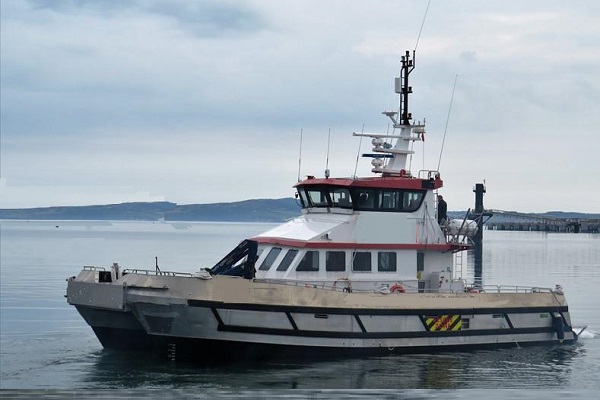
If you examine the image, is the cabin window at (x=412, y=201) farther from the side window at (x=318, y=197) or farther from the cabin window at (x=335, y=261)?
the cabin window at (x=335, y=261)

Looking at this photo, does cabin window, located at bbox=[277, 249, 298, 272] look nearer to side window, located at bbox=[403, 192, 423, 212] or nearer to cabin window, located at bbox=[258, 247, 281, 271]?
cabin window, located at bbox=[258, 247, 281, 271]

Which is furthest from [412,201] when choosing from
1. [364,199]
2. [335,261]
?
[335,261]

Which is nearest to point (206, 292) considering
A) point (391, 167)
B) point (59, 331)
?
point (391, 167)

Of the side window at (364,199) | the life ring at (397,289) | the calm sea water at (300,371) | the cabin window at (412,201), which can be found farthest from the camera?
the cabin window at (412,201)

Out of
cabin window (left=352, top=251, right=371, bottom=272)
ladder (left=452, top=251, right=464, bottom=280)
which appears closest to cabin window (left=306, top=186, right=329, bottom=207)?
cabin window (left=352, top=251, right=371, bottom=272)

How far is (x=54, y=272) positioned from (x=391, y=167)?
33.7m

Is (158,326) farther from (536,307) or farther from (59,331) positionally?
(536,307)

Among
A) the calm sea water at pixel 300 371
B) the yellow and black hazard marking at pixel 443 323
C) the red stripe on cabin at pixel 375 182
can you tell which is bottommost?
the calm sea water at pixel 300 371

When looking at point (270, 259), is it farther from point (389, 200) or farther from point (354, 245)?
point (389, 200)

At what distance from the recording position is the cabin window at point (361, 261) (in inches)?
949

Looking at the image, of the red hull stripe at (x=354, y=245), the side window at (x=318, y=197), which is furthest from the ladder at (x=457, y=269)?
the side window at (x=318, y=197)

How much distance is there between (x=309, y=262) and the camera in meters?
23.6

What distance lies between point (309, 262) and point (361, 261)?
1428mm

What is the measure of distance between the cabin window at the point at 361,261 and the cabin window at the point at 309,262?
3.34 ft
